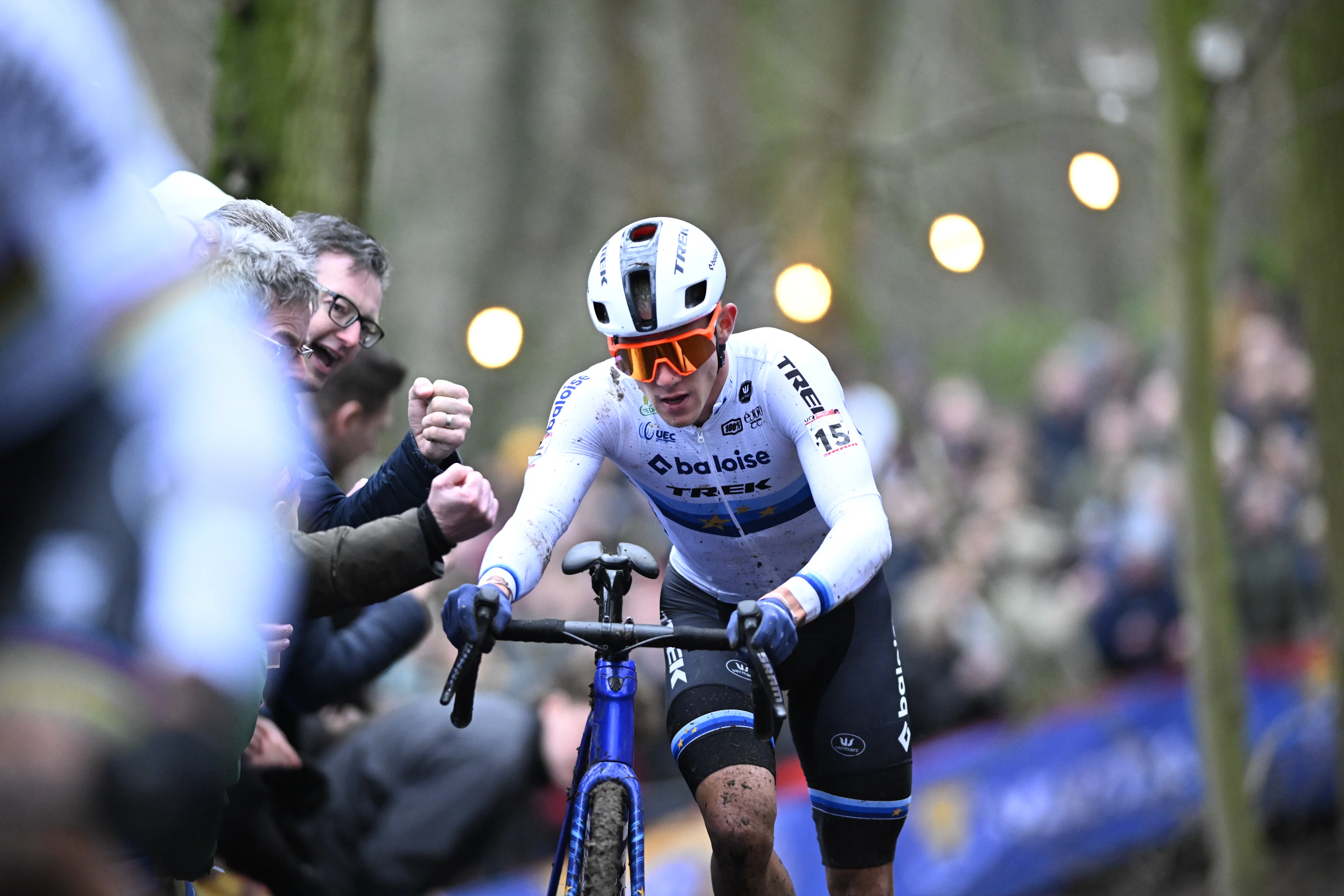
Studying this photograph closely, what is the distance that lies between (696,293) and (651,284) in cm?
15

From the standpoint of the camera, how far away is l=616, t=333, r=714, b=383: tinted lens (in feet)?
12.7

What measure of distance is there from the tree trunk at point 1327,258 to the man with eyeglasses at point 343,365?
7.65 meters

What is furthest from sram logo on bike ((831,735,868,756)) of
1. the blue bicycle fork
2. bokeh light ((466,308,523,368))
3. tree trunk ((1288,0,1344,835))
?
tree trunk ((1288,0,1344,835))

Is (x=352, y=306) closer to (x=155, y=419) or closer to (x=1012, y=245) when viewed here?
(x=155, y=419)

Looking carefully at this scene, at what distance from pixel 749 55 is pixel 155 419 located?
16.1 meters

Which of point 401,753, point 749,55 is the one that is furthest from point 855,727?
point 749,55

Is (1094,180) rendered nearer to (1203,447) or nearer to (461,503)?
(1203,447)

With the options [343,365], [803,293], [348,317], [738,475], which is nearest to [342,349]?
[348,317]

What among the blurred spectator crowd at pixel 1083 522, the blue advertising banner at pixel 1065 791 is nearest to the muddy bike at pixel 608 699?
the blue advertising banner at pixel 1065 791

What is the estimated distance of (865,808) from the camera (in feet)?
13.6

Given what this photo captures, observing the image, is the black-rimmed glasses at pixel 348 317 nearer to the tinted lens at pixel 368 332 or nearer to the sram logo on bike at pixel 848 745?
the tinted lens at pixel 368 332

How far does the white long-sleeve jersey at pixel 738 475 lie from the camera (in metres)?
3.85

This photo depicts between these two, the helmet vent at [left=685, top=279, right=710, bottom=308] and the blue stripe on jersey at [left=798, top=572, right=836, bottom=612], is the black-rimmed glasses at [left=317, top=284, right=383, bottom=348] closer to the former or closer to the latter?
the helmet vent at [left=685, top=279, right=710, bottom=308]

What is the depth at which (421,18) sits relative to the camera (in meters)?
19.4
